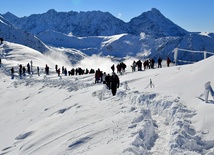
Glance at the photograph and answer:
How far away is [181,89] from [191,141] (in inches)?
287

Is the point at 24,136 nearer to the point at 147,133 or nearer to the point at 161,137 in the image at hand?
the point at 147,133

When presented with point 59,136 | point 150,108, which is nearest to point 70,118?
point 59,136

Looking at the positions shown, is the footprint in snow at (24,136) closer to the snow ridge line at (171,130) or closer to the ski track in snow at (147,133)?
the ski track in snow at (147,133)

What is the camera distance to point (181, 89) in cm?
1745

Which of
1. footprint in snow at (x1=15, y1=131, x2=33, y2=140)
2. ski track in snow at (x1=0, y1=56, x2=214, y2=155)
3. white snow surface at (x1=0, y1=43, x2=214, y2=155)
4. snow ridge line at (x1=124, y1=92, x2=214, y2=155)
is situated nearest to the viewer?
snow ridge line at (x1=124, y1=92, x2=214, y2=155)

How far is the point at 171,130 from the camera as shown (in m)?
11.7

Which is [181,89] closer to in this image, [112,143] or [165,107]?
[165,107]

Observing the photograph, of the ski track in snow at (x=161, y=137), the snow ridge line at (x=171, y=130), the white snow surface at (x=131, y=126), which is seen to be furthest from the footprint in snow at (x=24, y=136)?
the ski track in snow at (x=161, y=137)

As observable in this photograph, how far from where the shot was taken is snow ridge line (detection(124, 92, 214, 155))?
10.1m

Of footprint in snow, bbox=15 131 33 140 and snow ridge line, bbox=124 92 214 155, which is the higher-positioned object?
snow ridge line, bbox=124 92 214 155

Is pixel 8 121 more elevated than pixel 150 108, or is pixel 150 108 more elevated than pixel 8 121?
pixel 150 108

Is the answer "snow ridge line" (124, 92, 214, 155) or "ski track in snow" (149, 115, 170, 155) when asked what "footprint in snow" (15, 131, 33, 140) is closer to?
"snow ridge line" (124, 92, 214, 155)

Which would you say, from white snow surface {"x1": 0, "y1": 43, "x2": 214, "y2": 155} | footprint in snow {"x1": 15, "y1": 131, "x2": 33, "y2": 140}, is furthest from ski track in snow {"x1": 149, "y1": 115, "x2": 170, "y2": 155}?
footprint in snow {"x1": 15, "y1": 131, "x2": 33, "y2": 140}

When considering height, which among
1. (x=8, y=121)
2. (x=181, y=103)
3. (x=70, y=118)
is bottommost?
(x=8, y=121)
